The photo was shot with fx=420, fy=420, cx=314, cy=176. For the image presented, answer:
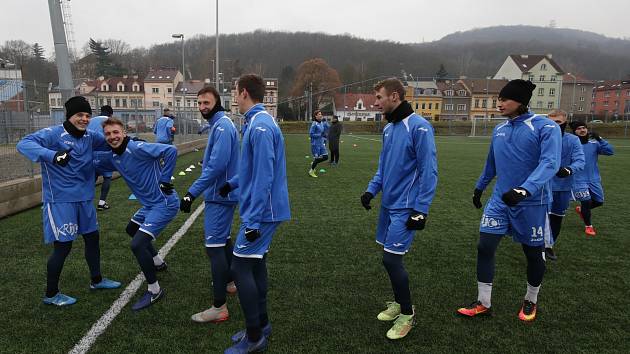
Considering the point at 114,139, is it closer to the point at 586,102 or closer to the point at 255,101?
the point at 255,101

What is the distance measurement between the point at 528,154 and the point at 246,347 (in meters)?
2.72

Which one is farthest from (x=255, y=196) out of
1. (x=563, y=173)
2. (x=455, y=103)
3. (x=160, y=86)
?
(x=455, y=103)

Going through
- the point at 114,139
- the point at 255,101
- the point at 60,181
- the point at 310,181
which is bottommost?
the point at 310,181

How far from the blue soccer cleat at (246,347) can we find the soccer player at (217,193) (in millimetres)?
571

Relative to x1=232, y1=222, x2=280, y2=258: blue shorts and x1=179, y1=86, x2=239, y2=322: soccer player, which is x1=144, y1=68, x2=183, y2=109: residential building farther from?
x1=232, y1=222, x2=280, y2=258: blue shorts

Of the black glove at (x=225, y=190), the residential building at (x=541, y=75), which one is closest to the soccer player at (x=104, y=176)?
the black glove at (x=225, y=190)

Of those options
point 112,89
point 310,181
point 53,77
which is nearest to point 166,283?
point 310,181

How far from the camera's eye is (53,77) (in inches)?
1294

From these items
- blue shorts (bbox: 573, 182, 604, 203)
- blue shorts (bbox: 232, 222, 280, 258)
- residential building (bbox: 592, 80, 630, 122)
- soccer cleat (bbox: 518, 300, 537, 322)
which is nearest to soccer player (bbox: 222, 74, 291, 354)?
blue shorts (bbox: 232, 222, 280, 258)

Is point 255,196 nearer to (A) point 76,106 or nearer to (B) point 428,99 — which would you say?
(A) point 76,106

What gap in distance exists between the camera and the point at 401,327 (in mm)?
3396

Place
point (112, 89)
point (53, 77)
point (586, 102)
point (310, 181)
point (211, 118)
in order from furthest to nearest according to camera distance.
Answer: point (586, 102), point (112, 89), point (53, 77), point (310, 181), point (211, 118)

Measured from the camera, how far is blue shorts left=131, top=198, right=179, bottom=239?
383 centimetres

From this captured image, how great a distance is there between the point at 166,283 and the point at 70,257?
161 centimetres
